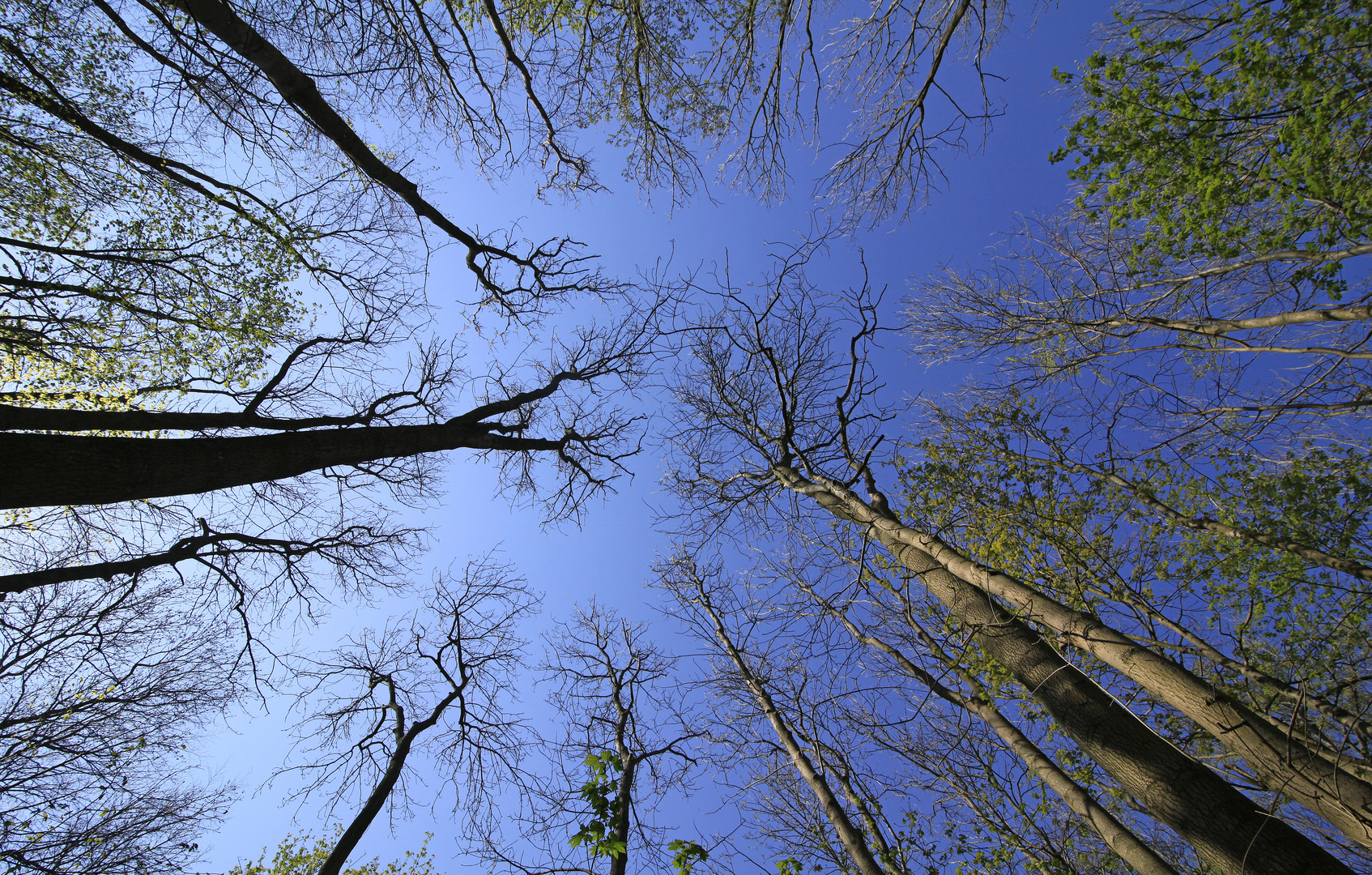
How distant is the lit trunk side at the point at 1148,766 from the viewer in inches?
109

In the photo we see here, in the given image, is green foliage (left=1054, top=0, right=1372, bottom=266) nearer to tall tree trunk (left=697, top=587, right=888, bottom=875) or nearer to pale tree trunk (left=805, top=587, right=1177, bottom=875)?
pale tree trunk (left=805, top=587, right=1177, bottom=875)

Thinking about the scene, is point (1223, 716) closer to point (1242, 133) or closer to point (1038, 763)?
point (1038, 763)

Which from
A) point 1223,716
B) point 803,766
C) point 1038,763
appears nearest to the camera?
point 1223,716

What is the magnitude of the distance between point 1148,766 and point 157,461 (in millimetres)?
6501

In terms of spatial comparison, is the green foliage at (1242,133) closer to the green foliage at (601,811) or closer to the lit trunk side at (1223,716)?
the lit trunk side at (1223,716)

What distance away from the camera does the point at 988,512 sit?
191 inches

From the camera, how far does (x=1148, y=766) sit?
3.13 meters

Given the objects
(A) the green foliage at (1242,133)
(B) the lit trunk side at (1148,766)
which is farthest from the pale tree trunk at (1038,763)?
(A) the green foliage at (1242,133)

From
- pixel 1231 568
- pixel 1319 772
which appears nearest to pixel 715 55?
pixel 1319 772

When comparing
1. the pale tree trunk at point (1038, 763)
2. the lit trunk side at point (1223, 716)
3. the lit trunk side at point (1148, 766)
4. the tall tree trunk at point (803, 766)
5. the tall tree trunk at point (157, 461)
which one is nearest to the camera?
the tall tree trunk at point (157, 461)

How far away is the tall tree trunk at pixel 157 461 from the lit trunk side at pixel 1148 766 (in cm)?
487

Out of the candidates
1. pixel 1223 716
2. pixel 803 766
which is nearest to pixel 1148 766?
pixel 1223 716

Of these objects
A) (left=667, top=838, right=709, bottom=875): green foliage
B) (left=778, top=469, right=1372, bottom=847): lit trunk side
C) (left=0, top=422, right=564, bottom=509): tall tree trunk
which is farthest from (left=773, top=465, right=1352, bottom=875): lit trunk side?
(left=0, top=422, right=564, bottom=509): tall tree trunk

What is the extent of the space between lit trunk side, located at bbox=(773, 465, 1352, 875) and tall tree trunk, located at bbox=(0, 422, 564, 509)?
4874 mm
